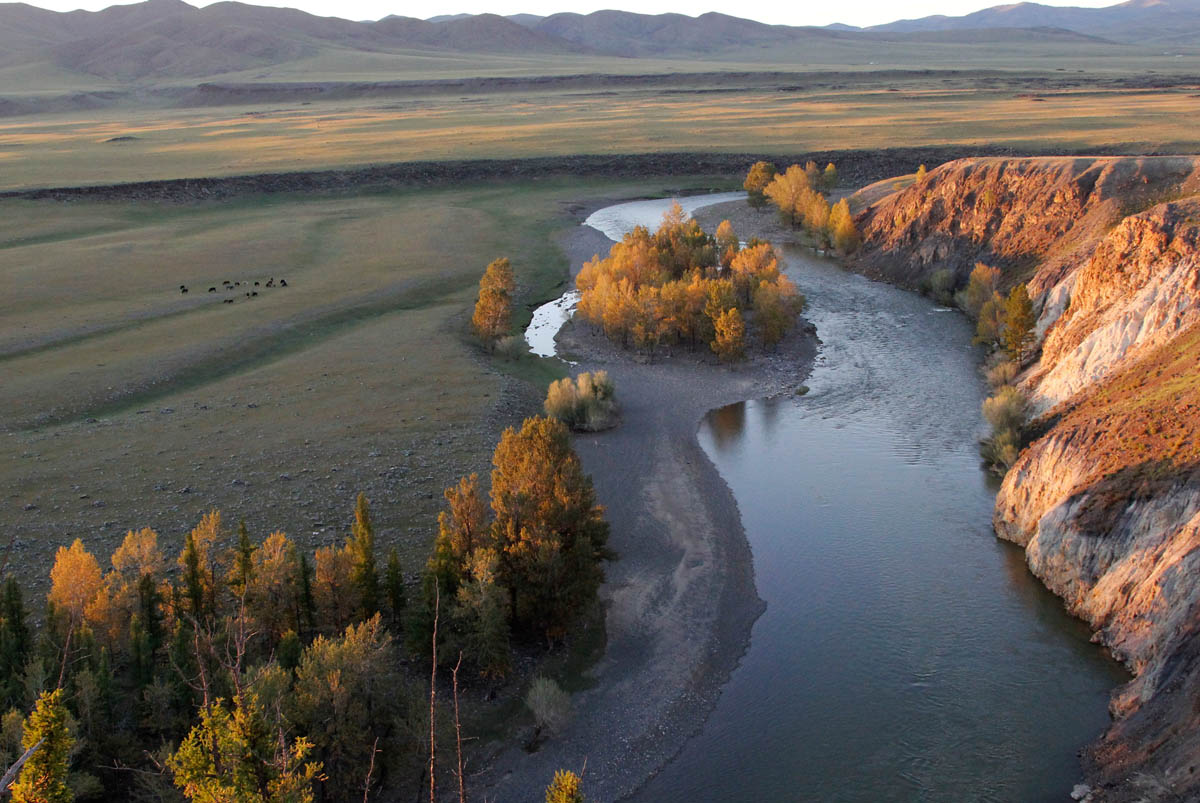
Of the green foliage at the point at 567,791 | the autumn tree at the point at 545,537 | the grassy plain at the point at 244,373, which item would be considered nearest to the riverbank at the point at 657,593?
the autumn tree at the point at 545,537

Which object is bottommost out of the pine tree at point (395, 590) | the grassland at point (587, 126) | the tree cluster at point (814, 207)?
the pine tree at point (395, 590)

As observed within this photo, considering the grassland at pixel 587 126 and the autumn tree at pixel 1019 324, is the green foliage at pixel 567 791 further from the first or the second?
the grassland at pixel 587 126

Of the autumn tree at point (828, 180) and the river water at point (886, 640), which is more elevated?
the autumn tree at point (828, 180)

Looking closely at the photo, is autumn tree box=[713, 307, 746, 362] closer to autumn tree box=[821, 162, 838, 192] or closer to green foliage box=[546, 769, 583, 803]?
green foliage box=[546, 769, 583, 803]

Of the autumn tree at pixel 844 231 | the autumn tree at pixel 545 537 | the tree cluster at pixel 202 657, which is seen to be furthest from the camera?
the autumn tree at pixel 844 231

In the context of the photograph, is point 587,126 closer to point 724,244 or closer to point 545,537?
point 724,244

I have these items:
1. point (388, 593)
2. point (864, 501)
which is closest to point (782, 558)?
point (864, 501)

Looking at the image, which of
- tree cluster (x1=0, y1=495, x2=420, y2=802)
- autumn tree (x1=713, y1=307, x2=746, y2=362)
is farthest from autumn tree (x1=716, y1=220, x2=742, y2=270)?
tree cluster (x1=0, y1=495, x2=420, y2=802)
